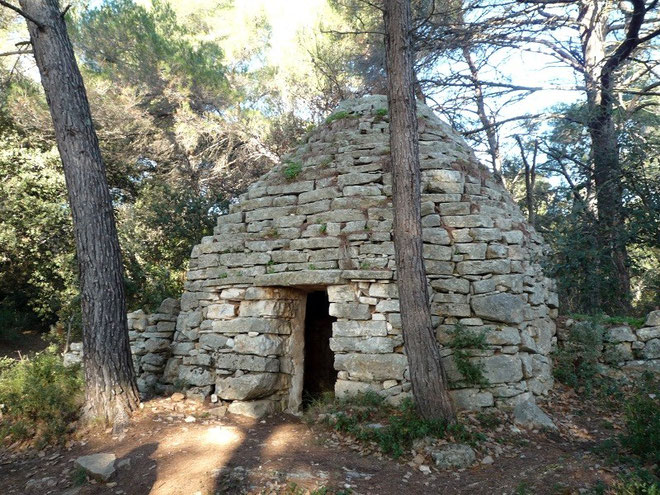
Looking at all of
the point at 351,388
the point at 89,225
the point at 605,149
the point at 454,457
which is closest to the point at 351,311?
the point at 351,388

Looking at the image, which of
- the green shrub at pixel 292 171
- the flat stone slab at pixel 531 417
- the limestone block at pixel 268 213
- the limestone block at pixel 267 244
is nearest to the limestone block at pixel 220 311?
the limestone block at pixel 267 244

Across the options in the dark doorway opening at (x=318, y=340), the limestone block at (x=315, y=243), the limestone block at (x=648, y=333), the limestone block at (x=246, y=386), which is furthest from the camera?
the dark doorway opening at (x=318, y=340)

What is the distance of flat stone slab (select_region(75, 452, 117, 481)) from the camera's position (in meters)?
3.86

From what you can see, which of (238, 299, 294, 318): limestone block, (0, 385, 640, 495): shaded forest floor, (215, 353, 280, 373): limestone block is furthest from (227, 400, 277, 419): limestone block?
(238, 299, 294, 318): limestone block

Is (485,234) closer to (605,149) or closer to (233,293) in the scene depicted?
(233,293)

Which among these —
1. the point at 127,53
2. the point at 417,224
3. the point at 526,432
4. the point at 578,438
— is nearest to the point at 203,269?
the point at 417,224

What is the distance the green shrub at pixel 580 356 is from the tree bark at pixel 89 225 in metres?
5.32

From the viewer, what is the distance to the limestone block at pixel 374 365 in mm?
5012

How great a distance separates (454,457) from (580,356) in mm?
2969

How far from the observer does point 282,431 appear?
4.95m

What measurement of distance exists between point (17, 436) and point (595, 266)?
8856 millimetres

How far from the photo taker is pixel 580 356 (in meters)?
5.93

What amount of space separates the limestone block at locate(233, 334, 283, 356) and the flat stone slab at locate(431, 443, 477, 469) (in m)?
2.29

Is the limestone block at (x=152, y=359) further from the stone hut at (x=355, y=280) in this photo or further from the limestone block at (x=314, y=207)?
the limestone block at (x=314, y=207)
